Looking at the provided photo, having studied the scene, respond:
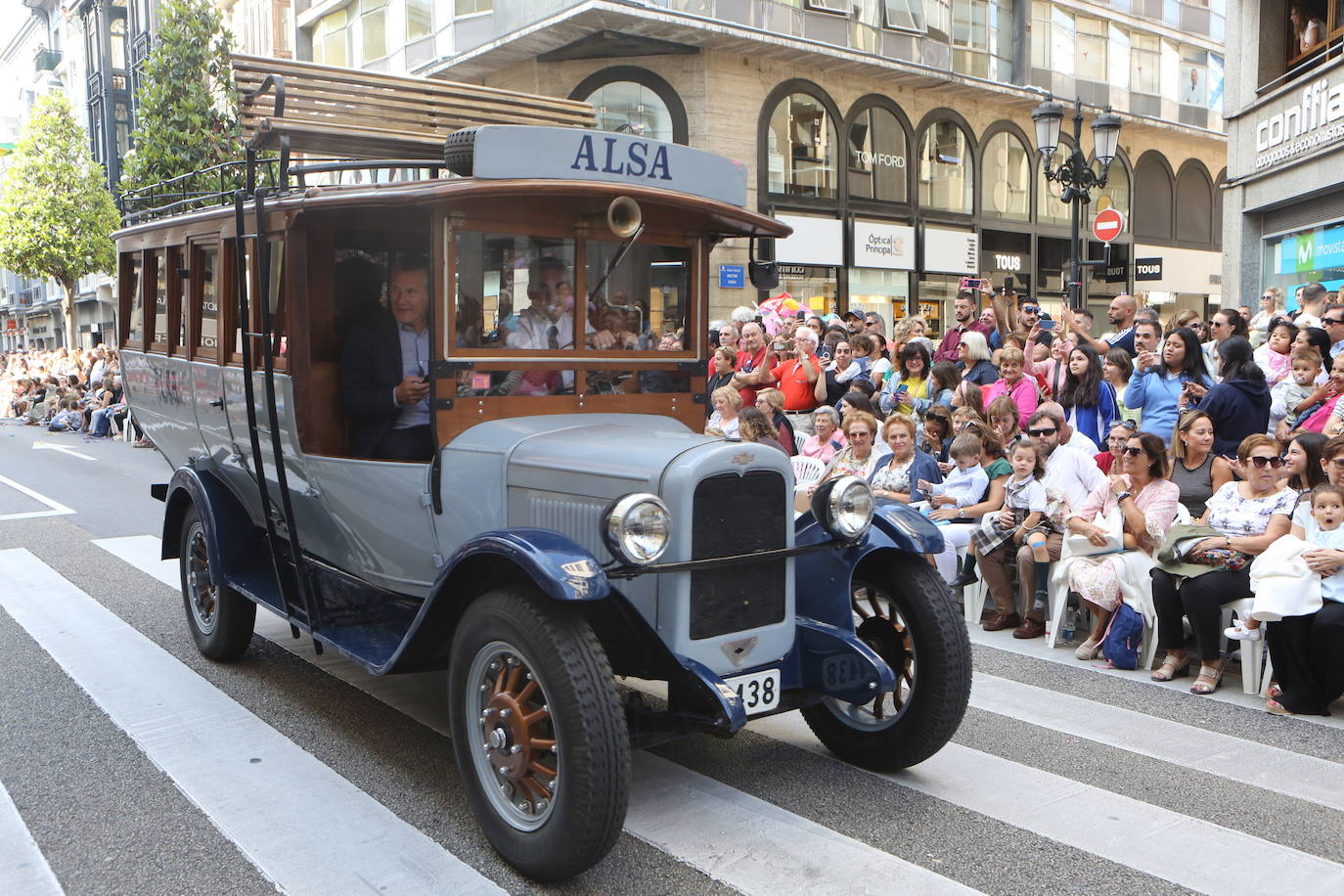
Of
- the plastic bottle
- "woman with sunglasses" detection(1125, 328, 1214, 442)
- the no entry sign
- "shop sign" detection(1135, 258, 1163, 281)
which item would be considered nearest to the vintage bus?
the plastic bottle

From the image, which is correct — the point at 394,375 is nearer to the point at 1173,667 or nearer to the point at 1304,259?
the point at 1173,667

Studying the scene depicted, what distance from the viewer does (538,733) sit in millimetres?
3766

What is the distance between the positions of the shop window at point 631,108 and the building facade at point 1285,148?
10.1 meters

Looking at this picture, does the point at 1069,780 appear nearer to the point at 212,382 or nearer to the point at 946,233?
the point at 212,382

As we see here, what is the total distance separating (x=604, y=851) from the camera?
3.48 meters

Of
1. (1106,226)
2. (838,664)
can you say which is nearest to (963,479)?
(838,664)

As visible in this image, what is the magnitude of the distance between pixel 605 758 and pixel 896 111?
2428 centimetres

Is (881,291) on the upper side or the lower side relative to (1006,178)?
lower

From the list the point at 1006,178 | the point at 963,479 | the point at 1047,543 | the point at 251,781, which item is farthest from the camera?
the point at 1006,178

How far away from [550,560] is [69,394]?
26.4 meters

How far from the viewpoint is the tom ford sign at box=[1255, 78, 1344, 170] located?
47.1 ft

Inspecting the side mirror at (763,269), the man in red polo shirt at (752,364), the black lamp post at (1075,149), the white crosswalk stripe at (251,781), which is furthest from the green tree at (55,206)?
the side mirror at (763,269)

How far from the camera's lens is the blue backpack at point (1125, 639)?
6.23 metres

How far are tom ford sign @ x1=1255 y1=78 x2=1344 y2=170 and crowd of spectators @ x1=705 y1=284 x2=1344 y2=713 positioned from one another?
531cm
